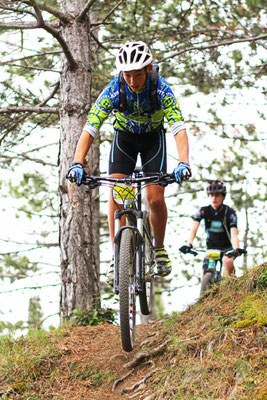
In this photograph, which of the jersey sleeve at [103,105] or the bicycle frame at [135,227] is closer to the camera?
the bicycle frame at [135,227]

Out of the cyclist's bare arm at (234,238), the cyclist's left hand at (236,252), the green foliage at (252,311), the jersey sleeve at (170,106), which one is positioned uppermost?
the jersey sleeve at (170,106)

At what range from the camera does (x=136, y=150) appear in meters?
6.01

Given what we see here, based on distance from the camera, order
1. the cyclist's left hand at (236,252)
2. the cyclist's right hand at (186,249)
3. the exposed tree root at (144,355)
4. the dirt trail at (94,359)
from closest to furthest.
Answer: the dirt trail at (94,359) → the exposed tree root at (144,355) → the cyclist's left hand at (236,252) → the cyclist's right hand at (186,249)

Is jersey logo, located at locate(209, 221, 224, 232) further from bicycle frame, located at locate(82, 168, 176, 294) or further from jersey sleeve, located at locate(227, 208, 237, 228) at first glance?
bicycle frame, located at locate(82, 168, 176, 294)

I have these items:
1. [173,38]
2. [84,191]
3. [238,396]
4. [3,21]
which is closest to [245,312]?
[238,396]

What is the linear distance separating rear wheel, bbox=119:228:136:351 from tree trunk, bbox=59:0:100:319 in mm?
2063

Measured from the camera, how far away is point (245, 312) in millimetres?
4855

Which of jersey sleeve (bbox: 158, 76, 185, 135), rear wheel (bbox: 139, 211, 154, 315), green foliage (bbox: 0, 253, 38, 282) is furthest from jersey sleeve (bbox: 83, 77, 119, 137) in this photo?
green foliage (bbox: 0, 253, 38, 282)

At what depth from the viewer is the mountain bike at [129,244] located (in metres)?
4.70

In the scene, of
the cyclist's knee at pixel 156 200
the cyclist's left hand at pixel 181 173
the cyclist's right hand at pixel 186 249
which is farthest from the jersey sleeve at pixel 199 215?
the cyclist's left hand at pixel 181 173

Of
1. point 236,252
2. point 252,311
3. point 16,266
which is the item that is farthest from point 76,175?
point 16,266

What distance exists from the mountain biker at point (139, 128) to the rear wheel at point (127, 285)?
1.47 ft

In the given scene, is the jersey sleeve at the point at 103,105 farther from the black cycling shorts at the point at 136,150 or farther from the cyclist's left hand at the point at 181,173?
the cyclist's left hand at the point at 181,173

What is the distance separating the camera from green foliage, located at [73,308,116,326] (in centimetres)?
677
